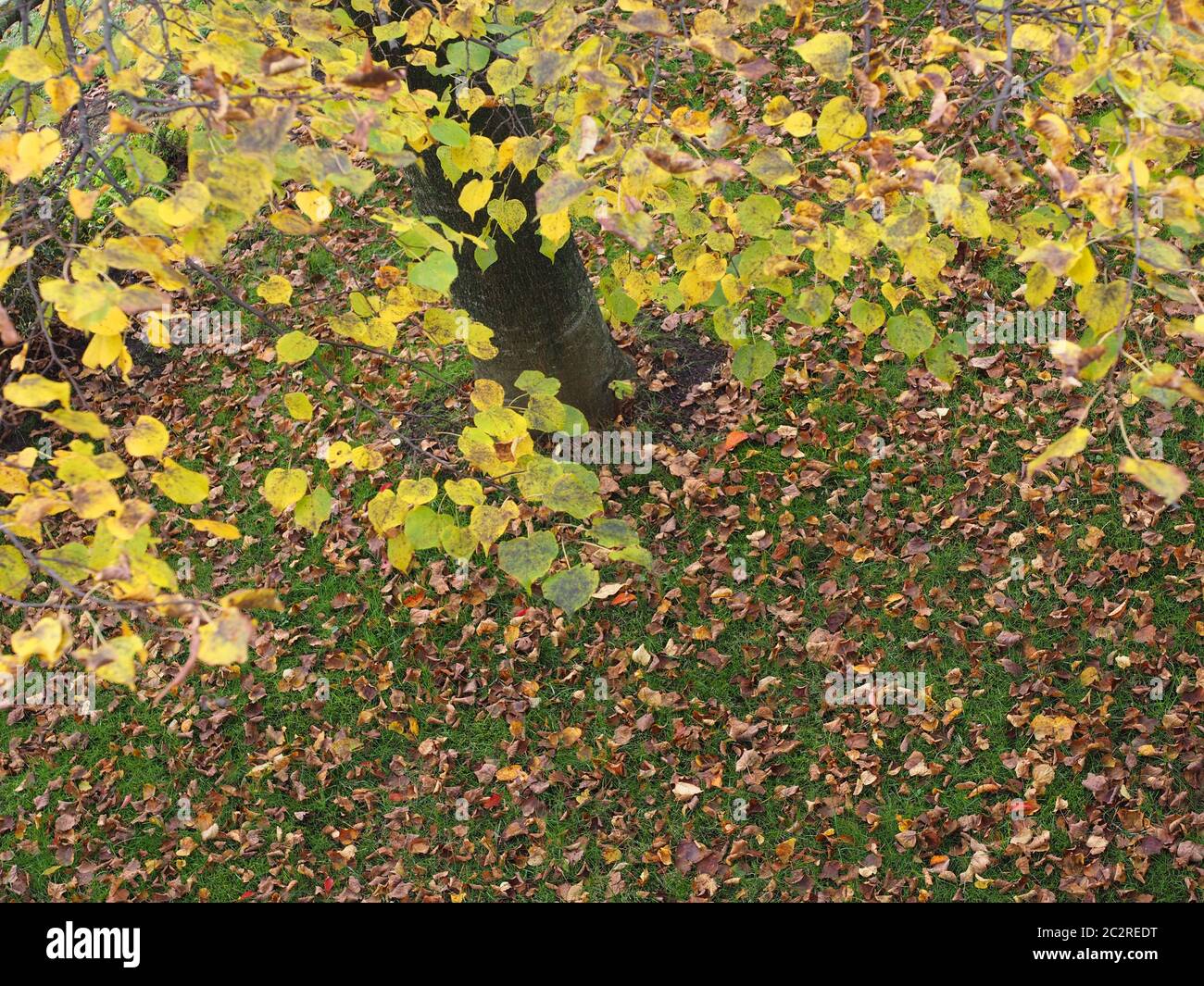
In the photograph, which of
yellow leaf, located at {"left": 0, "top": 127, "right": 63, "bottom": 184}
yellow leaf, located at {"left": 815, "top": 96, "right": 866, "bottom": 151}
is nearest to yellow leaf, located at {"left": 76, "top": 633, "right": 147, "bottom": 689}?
yellow leaf, located at {"left": 0, "top": 127, "right": 63, "bottom": 184}

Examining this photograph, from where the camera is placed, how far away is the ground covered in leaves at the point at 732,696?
365 centimetres

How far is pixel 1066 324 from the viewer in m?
4.87

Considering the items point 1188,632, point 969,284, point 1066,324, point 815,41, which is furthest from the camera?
point 969,284

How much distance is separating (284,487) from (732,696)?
2284 mm

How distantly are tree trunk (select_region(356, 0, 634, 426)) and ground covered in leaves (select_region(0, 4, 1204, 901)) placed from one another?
14.6 inches

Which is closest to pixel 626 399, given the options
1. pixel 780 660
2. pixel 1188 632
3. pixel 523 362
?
pixel 523 362

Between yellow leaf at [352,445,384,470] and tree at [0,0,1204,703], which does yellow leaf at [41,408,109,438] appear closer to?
tree at [0,0,1204,703]

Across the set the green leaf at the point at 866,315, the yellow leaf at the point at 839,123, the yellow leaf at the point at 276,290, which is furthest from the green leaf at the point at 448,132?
the green leaf at the point at 866,315

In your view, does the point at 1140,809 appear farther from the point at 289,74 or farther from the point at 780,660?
the point at 289,74

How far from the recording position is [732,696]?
410 centimetres

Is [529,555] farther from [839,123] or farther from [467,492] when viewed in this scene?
[839,123]

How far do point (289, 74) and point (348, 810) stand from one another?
3156 millimetres

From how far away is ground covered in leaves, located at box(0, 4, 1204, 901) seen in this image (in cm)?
365

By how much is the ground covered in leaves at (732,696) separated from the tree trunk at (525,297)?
370mm
